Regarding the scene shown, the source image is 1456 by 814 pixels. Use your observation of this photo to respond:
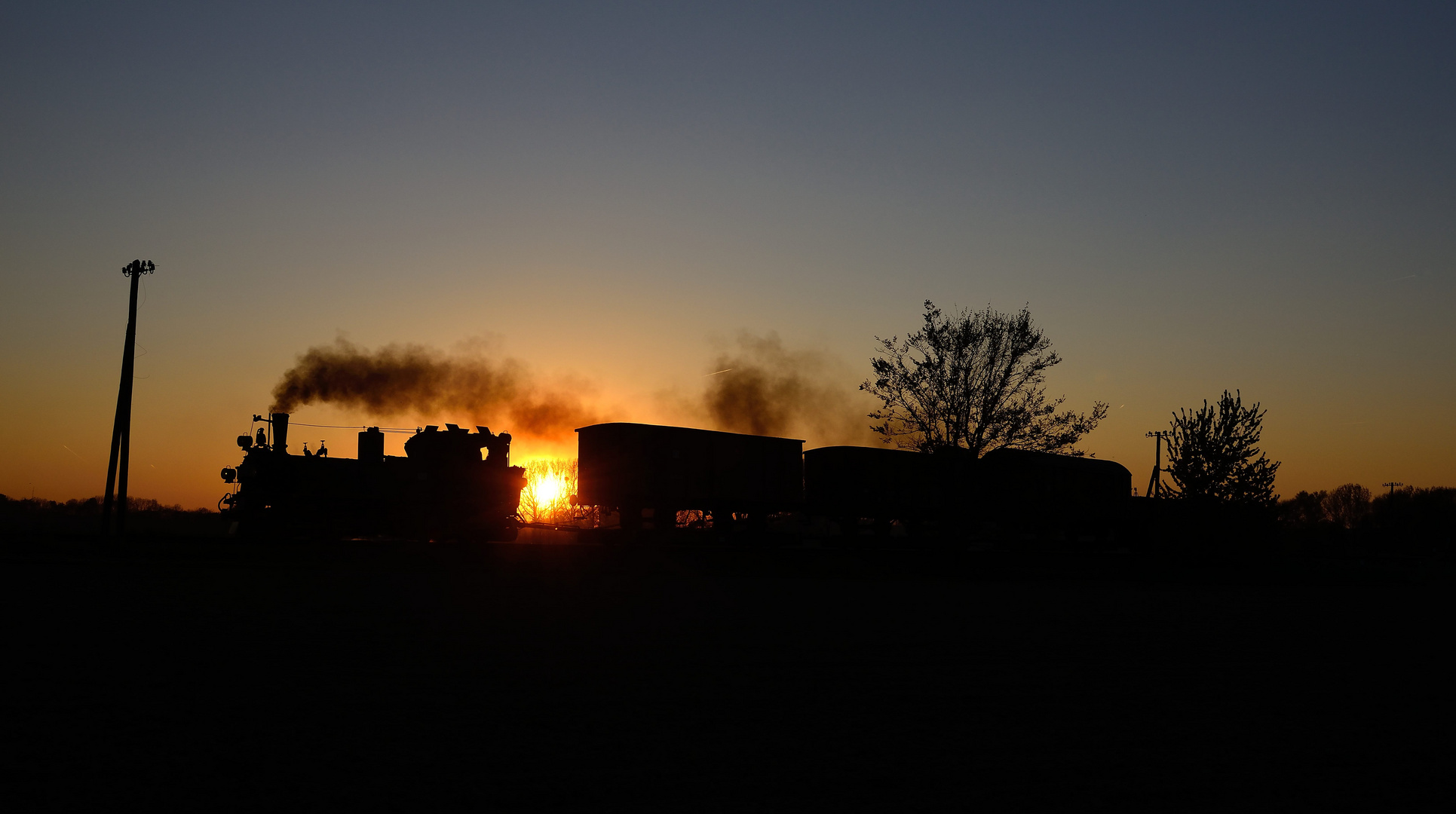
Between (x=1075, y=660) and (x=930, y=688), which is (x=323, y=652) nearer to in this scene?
(x=930, y=688)

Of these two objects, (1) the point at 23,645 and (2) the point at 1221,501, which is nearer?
(1) the point at 23,645

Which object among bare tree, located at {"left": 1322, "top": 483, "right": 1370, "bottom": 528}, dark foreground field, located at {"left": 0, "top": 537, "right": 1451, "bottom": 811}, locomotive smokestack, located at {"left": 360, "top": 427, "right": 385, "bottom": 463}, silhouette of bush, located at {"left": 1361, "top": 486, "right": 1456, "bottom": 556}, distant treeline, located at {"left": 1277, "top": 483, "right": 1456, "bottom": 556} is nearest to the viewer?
dark foreground field, located at {"left": 0, "top": 537, "right": 1451, "bottom": 811}

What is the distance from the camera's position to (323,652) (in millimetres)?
9812

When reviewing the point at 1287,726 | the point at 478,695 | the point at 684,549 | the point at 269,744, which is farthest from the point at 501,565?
the point at 1287,726

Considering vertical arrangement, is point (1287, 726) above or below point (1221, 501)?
below

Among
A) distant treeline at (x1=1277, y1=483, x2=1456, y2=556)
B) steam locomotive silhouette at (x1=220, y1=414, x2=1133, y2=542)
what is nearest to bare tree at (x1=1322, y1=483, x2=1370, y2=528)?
distant treeline at (x1=1277, y1=483, x2=1456, y2=556)

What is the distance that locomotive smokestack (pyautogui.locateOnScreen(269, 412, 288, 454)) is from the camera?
27.3 meters

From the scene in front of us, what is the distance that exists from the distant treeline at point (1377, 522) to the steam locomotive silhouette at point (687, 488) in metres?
8.27

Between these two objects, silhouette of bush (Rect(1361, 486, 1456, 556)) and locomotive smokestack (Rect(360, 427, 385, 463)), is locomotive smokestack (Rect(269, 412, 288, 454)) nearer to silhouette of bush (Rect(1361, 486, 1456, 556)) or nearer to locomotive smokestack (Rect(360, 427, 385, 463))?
locomotive smokestack (Rect(360, 427, 385, 463))

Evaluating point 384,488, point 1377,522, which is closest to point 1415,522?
point 1377,522

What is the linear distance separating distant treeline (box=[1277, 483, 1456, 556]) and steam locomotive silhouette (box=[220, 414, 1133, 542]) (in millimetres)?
8268

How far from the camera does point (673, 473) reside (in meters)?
31.2

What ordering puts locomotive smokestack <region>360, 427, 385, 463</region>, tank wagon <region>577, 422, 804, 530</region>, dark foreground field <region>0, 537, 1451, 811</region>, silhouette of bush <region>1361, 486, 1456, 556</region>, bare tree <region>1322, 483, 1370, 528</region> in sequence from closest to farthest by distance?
dark foreground field <region>0, 537, 1451, 811</region> → locomotive smokestack <region>360, 427, 385, 463</region> → tank wagon <region>577, 422, 804, 530</region> → silhouette of bush <region>1361, 486, 1456, 556</region> → bare tree <region>1322, 483, 1370, 528</region>

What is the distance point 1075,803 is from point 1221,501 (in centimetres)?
3357
